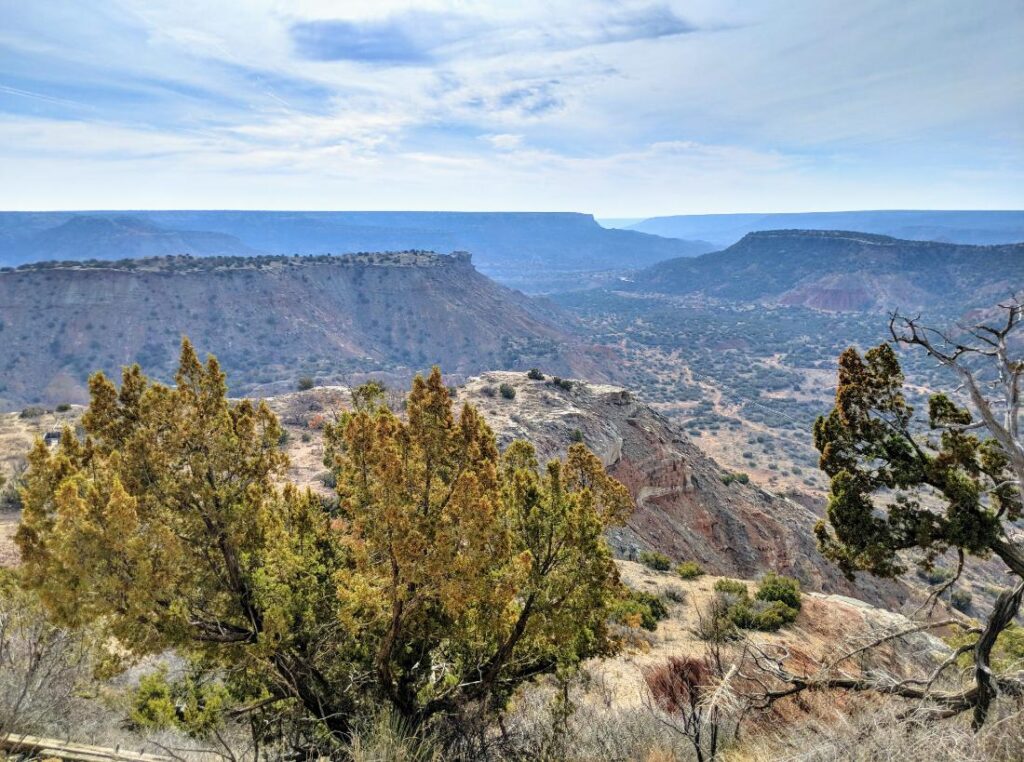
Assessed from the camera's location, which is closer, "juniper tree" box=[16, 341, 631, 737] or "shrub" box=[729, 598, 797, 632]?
"juniper tree" box=[16, 341, 631, 737]

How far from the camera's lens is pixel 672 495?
3481 cm

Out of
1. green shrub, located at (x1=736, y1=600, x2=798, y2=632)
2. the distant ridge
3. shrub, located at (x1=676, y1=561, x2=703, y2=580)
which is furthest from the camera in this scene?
the distant ridge

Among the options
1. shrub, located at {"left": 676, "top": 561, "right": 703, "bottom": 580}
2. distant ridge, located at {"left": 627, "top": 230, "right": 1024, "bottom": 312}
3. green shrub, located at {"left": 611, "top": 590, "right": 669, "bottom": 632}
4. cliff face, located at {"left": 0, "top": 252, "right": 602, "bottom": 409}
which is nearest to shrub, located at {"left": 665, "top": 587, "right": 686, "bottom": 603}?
green shrub, located at {"left": 611, "top": 590, "right": 669, "bottom": 632}

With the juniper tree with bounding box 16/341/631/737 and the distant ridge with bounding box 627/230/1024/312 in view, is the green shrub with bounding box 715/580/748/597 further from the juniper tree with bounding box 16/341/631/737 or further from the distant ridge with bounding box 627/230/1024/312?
the distant ridge with bounding box 627/230/1024/312

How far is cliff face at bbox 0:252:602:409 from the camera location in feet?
302

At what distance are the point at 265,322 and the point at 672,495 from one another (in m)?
95.0

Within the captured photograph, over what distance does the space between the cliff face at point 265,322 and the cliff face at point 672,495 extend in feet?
215

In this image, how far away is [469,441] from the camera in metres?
7.97

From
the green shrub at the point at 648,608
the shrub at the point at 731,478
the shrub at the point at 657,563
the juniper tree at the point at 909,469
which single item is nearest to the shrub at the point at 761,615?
the green shrub at the point at 648,608

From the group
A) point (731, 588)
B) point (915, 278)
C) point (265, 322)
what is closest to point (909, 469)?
point (731, 588)

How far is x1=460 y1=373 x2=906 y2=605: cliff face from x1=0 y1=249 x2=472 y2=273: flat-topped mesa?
95640 millimetres

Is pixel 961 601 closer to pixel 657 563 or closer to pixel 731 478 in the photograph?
pixel 731 478

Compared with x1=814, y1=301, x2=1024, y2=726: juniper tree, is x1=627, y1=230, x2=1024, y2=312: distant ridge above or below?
above

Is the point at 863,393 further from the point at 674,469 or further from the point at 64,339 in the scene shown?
the point at 64,339
